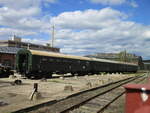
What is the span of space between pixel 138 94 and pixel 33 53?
744 inches

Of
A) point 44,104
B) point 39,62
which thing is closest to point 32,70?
point 39,62

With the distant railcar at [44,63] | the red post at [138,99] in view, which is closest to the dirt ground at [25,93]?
the red post at [138,99]

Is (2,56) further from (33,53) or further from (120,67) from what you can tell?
(120,67)

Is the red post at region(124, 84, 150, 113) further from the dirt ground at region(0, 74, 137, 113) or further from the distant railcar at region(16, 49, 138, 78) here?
the distant railcar at region(16, 49, 138, 78)

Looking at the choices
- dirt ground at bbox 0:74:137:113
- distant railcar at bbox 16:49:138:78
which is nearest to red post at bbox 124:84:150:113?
dirt ground at bbox 0:74:137:113

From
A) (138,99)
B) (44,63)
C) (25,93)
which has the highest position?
(44,63)

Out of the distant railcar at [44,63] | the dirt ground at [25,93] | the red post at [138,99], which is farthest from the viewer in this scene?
the distant railcar at [44,63]

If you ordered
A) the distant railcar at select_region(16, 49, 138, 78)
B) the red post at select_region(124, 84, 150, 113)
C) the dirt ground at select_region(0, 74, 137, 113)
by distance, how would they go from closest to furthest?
the red post at select_region(124, 84, 150, 113) < the dirt ground at select_region(0, 74, 137, 113) < the distant railcar at select_region(16, 49, 138, 78)

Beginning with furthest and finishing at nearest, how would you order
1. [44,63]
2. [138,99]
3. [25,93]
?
[44,63]
[25,93]
[138,99]

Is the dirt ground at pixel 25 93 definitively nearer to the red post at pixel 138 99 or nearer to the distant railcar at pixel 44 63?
the red post at pixel 138 99

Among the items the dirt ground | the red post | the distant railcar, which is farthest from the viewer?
the distant railcar

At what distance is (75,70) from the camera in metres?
30.8

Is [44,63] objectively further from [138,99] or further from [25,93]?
[138,99]

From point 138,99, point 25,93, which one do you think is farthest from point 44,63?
point 138,99
